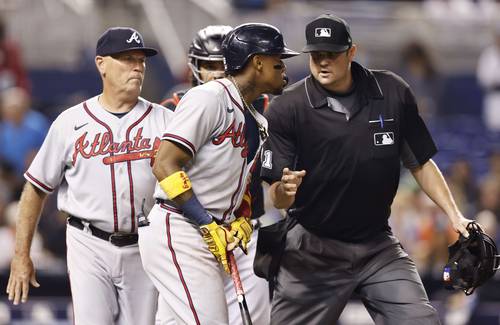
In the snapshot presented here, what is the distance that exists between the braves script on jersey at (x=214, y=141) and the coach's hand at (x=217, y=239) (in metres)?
0.21

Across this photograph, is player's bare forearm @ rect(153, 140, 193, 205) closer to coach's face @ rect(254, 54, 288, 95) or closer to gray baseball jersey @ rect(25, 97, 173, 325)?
coach's face @ rect(254, 54, 288, 95)

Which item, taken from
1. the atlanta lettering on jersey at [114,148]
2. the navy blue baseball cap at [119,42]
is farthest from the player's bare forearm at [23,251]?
the navy blue baseball cap at [119,42]

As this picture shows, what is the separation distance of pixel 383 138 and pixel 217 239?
1.26m

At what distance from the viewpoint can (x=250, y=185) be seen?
6.91 m

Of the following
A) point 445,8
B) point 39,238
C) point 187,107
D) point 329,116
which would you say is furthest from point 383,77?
point 445,8

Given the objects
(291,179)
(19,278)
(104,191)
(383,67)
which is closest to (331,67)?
(291,179)

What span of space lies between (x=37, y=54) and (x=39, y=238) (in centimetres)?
424

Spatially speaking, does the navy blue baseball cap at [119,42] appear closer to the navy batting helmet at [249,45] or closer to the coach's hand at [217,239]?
the navy batting helmet at [249,45]

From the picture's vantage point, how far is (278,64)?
6133 mm

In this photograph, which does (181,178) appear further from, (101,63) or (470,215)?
(470,215)

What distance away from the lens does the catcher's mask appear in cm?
659

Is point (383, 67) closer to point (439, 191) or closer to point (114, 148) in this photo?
point (439, 191)

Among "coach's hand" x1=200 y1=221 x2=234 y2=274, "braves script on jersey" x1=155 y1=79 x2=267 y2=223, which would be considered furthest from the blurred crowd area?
"coach's hand" x1=200 y1=221 x2=234 y2=274

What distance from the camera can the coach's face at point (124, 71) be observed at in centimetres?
657
